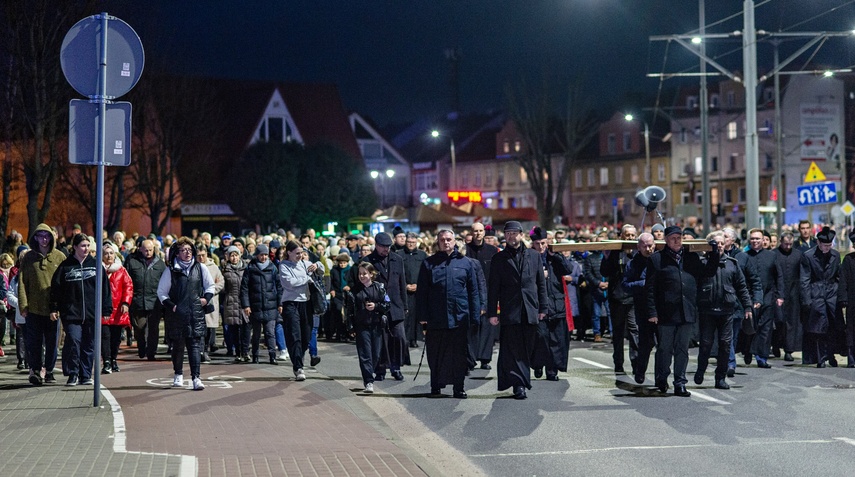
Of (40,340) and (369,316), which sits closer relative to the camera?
(369,316)

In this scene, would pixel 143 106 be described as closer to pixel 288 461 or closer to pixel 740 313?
pixel 740 313

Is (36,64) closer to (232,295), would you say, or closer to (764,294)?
(232,295)

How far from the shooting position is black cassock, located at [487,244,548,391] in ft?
38.9

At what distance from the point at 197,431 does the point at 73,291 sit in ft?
12.9

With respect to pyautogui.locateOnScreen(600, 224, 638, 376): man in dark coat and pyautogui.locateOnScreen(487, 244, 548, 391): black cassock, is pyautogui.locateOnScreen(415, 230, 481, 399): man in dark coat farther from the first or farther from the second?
pyautogui.locateOnScreen(600, 224, 638, 376): man in dark coat

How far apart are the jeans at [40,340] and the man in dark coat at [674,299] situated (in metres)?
6.91

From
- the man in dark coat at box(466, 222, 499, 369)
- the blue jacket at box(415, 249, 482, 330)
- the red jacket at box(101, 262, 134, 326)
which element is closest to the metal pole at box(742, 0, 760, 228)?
the man in dark coat at box(466, 222, 499, 369)

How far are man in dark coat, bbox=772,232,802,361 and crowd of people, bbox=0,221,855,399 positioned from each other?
0.06ft

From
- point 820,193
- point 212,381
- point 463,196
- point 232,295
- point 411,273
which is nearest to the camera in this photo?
point 212,381

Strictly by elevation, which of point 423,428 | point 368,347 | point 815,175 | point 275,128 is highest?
point 275,128

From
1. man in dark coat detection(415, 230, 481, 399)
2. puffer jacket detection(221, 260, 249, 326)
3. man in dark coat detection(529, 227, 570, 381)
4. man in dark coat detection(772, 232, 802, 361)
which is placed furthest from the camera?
puffer jacket detection(221, 260, 249, 326)

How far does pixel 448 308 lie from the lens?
11.9 metres

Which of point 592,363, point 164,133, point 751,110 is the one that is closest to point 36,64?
point 751,110

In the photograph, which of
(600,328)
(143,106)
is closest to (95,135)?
(600,328)
